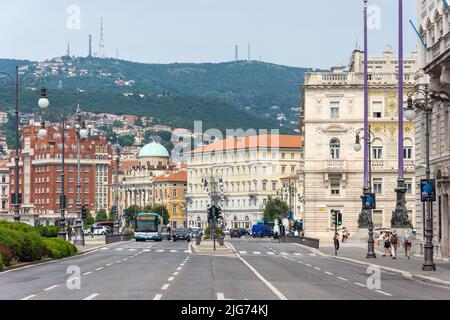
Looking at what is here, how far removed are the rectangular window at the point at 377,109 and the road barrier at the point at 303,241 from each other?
56.1ft

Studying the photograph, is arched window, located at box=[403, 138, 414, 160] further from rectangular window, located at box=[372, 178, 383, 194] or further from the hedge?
the hedge

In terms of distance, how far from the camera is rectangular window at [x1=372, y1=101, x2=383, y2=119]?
12056 cm

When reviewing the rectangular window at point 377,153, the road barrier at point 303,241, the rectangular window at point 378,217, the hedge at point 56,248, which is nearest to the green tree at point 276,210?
the rectangular window at point 377,153

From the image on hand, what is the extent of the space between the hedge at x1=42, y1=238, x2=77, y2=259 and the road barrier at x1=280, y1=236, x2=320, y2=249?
29.3 metres

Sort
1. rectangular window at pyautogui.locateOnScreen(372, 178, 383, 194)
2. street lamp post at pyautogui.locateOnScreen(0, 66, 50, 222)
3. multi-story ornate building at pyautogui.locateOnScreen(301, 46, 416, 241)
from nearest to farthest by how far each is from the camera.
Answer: street lamp post at pyautogui.locateOnScreen(0, 66, 50, 222) < multi-story ornate building at pyautogui.locateOnScreen(301, 46, 416, 241) < rectangular window at pyautogui.locateOnScreen(372, 178, 383, 194)

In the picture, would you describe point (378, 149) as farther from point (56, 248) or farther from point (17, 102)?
point (17, 102)

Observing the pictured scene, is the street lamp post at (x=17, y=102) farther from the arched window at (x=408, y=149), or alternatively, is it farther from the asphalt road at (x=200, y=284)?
the arched window at (x=408, y=149)

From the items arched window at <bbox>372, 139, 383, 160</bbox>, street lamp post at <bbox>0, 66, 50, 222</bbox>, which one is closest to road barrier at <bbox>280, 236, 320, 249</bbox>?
arched window at <bbox>372, 139, 383, 160</bbox>

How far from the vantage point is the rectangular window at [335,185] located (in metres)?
120

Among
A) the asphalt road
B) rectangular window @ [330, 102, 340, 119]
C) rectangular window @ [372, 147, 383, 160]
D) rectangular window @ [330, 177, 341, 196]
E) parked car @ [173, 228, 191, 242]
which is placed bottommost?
parked car @ [173, 228, 191, 242]

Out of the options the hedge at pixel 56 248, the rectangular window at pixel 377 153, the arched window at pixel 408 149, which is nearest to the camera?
the hedge at pixel 56 248

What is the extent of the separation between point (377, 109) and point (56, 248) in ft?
222

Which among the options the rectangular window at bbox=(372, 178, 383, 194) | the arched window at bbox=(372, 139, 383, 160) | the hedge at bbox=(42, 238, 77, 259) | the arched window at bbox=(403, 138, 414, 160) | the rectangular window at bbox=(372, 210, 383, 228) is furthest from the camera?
the arched window at bbox=(372, 139, 383, 160)

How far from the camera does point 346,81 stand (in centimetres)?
11981
